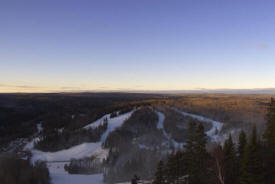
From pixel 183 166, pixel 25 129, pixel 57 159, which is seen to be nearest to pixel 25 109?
pixel 25 129

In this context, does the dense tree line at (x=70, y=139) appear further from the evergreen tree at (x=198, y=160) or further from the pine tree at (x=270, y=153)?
the pine tree at (x=270, y=153)

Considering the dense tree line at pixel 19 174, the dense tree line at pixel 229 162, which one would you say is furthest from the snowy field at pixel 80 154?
the dense tree line at pixel 229 162

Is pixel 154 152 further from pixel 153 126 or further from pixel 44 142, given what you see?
pixel 44 142

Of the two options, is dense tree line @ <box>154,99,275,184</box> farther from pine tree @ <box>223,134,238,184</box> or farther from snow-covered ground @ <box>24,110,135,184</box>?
snow-covered ground @ <box>24,110,135,184</box>

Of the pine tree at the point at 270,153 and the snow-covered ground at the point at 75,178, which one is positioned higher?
the pine tree at the point at 270,153

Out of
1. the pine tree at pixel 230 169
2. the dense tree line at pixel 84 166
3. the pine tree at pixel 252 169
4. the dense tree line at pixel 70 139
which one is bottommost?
the dense tree line at pixel 84 166

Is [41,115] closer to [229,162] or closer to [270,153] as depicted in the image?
[229,162]

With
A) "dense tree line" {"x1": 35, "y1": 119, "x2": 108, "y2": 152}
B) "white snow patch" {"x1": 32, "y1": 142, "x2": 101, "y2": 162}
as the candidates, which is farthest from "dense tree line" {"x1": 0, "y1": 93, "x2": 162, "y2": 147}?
"white snow patch" {"x1": 32, "y1": 142, "x2": 101, "y2": 162}

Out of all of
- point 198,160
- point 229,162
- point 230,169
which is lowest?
point 230,169

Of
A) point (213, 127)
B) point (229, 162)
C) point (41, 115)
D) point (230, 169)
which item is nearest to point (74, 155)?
point (213, 127)

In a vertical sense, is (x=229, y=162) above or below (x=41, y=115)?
above

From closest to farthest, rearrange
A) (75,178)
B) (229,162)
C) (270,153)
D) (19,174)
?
1. (270,153)
2. (229,162)
3. (19,174)
4. (75,178)

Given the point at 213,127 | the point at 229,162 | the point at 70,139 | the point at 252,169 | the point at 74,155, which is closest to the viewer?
the point at 252,169
